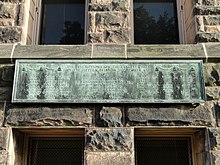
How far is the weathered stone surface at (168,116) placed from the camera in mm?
4199

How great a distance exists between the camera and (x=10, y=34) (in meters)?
4.64

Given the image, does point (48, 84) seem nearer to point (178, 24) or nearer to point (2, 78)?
point (2, 78)

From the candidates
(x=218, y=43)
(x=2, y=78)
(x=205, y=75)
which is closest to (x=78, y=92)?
(x=2, y=78)

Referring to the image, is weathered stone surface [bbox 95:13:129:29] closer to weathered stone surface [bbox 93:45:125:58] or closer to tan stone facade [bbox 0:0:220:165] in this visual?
tan stone facade [bbox 0:0:220:165]

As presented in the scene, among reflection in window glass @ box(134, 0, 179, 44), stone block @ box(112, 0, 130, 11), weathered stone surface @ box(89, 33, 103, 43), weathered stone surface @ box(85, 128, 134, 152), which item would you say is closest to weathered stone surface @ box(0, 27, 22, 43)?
weathered stone surface @ box(89, 33, 103, 43)

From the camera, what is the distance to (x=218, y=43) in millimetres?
4578

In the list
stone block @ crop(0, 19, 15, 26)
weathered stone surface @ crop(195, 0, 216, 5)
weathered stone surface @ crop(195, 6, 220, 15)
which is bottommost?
stone block @ crop(0, 19, 15, 26)

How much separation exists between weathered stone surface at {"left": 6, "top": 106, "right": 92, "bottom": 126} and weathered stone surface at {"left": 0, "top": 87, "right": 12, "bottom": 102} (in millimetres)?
177

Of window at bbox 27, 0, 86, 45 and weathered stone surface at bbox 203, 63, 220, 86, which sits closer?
weathered stone surface at bbox 203, 63, 220, 86

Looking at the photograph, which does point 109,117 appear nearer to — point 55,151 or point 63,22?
point 55,151

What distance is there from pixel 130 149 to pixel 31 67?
1684 millimetres

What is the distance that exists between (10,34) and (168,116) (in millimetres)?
2415

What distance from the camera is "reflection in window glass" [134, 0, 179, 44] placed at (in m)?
5.20

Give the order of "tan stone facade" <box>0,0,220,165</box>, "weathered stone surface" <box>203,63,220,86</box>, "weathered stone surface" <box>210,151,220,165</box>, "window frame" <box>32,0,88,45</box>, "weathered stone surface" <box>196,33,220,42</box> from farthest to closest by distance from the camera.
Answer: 1. "window frame" <box>32,0,88,45</box>
2. "weathered stone surface" <box>196,33,220,42</box>
3. "weathered stone surface" <box>203,63,220,86</box>
4. "tan stone facade" <box>0,0,220,165</box>
5. "weathered stone surface" <box>210,151,220,165</box>
